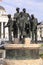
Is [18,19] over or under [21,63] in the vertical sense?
over

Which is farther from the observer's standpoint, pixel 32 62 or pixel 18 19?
pixel 18 19

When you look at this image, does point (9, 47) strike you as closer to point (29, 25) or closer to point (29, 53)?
point (29, 53)

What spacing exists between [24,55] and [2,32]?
2550 inches

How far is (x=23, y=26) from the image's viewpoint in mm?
11641

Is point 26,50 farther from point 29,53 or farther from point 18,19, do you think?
point 18,19

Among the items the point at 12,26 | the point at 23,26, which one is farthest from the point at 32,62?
the point at 12,26

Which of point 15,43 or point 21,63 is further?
point 15,43

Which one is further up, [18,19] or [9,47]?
[18,19]

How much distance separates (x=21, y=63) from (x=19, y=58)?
225 millimetres

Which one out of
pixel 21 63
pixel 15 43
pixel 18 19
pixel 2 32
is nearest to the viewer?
pixel 21 63

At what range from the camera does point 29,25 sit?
1238 centimetres

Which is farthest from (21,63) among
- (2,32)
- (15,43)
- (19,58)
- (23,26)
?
(2,32)

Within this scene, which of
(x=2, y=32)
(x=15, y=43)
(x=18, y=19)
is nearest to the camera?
(x=15, y=43)

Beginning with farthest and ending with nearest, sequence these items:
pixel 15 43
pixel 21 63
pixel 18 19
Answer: pixel 18 19, pixel 15 43, pixel 21 63
